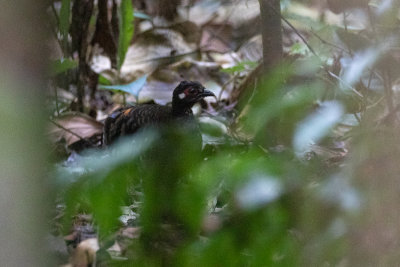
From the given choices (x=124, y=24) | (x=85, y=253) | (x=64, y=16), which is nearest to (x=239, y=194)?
(x=85, y=253)

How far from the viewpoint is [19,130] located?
97 centimetres

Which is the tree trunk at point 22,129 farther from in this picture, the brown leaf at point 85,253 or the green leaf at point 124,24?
Result: the green leaf at point 124,24

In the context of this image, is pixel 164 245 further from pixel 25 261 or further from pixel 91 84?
pixel 91 84

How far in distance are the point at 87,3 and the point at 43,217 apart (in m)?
3.14

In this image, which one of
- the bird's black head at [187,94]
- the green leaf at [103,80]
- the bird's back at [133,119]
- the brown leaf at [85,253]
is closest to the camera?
the brown leaf at [85,253]

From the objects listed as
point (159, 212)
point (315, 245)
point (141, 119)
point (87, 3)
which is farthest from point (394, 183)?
point (87, 3)

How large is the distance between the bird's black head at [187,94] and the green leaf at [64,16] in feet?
2.77

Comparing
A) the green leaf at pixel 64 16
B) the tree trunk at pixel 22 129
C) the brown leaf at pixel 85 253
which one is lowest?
the brown leaf at pixel 85 253

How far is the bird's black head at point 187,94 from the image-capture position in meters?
3.39

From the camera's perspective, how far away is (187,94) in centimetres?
344

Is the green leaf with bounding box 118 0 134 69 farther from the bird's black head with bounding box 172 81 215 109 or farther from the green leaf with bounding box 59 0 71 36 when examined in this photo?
the bird's black head with bounding box 172 81 215 109

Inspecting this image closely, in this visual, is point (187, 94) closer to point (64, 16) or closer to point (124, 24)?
point (64, 16)

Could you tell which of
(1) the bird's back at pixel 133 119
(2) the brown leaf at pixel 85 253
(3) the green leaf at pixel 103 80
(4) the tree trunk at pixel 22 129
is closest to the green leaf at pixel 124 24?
(3) the green leaf at pixel 103 80

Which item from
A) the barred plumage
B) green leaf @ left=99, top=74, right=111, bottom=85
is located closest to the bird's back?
the barred plumage
